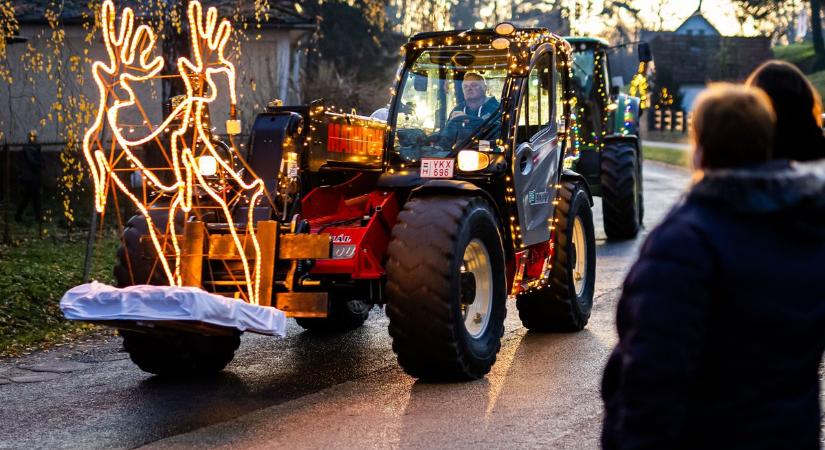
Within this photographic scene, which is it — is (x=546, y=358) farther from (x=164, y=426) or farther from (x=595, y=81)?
(x=595, y=81)

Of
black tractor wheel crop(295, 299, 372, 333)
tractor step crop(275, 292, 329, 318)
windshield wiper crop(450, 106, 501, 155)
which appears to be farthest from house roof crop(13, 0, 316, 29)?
tractor step crop(275, 292, 329, 318)

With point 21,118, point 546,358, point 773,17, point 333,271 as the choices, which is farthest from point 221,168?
point 773,17

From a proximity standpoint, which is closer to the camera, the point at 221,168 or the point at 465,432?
the point at 465,432

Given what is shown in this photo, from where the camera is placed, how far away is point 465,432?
7297 mm

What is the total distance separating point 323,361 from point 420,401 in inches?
76.5

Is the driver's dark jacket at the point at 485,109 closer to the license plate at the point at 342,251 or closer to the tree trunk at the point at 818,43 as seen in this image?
the license plate at the point at 342,251

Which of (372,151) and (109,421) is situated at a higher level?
(372,151)

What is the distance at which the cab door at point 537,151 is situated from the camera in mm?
9703

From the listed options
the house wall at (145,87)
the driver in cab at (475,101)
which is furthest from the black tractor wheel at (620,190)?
the driver in cab at (475,101)

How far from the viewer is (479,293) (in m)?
9.16

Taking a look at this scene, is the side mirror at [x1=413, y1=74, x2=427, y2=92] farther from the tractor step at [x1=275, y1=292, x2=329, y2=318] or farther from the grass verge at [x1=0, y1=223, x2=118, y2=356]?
the grass verge at [x1=0, y1=223, x2=118, y2=356]

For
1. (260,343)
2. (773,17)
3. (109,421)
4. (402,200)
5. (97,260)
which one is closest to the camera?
(109,421)

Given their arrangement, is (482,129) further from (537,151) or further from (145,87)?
(145,87)

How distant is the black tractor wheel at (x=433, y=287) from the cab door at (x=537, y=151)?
3.29ft
